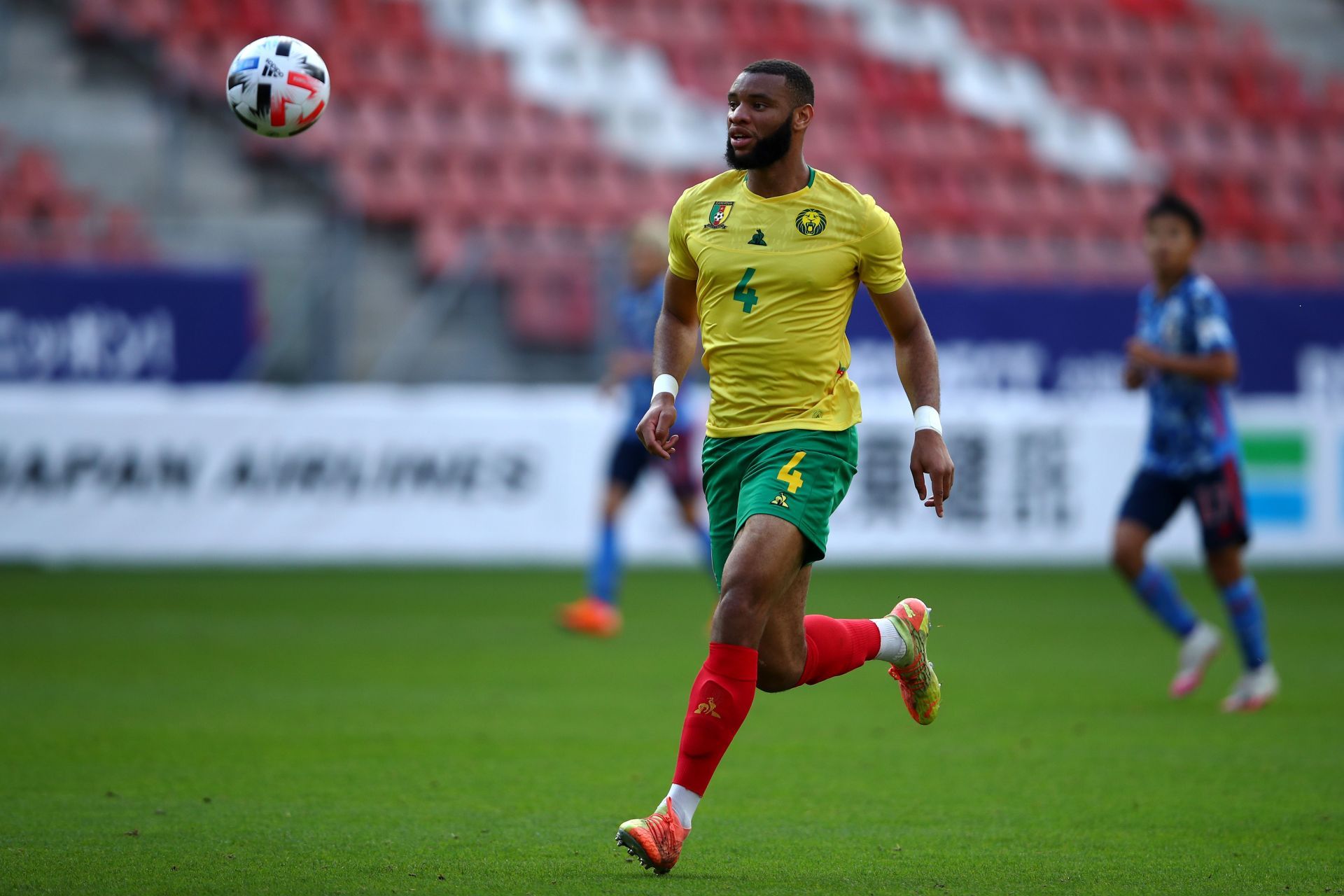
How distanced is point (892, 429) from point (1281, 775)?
914cm

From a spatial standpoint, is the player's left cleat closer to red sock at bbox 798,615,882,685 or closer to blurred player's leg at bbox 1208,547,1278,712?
blurred player's leg at bbox 1208,547,1278,712

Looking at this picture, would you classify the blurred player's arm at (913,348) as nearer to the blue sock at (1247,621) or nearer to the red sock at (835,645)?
the red sock at (835,645)

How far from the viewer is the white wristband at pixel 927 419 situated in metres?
5.13

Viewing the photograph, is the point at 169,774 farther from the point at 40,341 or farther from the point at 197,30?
the point at 197,30

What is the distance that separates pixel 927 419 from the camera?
516cm

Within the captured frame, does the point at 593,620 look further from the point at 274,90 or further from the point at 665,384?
the point at 665,384

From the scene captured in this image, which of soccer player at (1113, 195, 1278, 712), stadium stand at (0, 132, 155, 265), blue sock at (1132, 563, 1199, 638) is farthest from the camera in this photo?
stadium stand at (0, 132, 155, 265)

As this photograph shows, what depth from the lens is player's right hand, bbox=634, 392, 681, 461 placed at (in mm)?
5082

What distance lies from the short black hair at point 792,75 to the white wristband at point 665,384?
3.04 ft

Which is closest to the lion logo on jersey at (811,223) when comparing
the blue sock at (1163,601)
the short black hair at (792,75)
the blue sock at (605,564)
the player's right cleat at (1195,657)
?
the short black hair at (792,75)

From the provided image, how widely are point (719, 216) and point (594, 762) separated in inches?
93.6

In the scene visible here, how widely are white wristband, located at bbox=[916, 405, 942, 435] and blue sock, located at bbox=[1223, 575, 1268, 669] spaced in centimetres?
362

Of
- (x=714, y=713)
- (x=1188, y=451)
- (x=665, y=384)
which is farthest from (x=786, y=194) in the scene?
(x=1188, y=451)

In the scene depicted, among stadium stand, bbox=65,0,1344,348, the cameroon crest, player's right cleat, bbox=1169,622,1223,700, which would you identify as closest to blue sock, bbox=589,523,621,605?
player's right cleat, bbox=1169,622,1223,700
